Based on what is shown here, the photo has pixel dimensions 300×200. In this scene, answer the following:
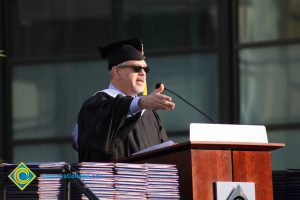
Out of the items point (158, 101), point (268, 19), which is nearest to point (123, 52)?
point (158, 101)

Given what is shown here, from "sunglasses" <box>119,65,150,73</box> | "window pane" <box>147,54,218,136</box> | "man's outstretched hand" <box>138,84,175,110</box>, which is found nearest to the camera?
"man's outstretched hand" <box>138,84,175,110</box>

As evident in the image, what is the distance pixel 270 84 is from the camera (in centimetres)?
1288

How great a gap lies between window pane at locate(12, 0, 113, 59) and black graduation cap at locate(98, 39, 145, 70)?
496cm

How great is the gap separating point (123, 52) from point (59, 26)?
544 centimetres

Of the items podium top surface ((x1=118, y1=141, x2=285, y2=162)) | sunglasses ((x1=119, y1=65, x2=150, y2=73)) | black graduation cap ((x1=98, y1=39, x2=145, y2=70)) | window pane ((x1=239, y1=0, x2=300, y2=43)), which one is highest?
window pane ((x1=239, y1=0, x2=300, y2=43))

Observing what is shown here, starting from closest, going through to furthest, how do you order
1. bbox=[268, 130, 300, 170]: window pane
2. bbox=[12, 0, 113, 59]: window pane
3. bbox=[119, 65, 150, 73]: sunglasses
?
bbox=[119, 65, 150, 73]: sunglasses, bbox=[268, 130, 300, 170]: window pane, bbox=[12, 0, 113, 59]: window pane

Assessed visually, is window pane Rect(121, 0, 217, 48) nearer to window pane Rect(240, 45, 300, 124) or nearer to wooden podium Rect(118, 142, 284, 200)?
window pane Rect(240, 45, 300, 124)

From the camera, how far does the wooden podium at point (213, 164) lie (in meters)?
6.40

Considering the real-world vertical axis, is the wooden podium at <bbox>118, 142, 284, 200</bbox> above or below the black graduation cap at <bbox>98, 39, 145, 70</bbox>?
below

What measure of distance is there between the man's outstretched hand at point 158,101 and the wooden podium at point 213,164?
0.23m

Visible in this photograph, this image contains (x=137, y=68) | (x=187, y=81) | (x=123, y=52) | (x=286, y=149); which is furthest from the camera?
(x=187, y=81)

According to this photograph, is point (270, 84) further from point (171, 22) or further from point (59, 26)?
point (59, 26)

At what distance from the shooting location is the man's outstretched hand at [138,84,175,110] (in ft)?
21.4

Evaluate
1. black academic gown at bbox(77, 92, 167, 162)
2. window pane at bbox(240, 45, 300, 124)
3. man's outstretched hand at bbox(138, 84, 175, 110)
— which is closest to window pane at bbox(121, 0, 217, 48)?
window pane at bbox(240, 45, 300, 124)
